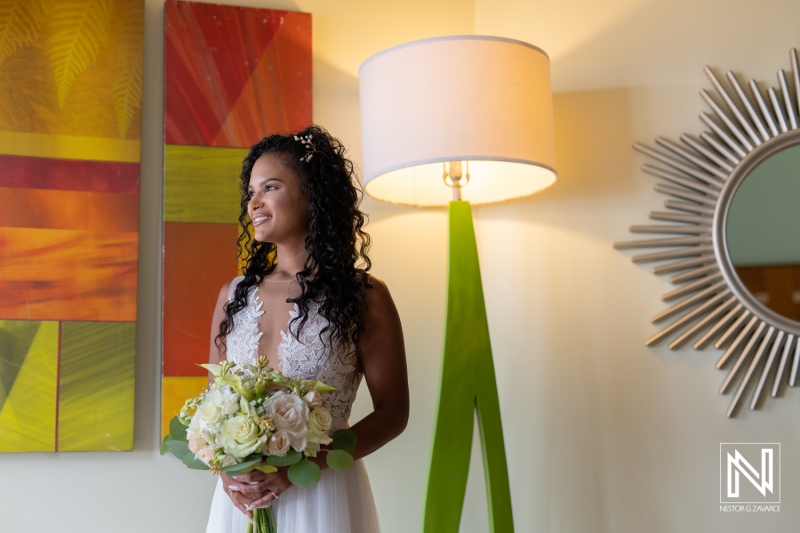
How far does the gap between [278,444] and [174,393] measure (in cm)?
100

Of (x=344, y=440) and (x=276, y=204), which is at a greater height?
(x=276, y=204)

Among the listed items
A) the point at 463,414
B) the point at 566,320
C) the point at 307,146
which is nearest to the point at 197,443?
the point at 307,146

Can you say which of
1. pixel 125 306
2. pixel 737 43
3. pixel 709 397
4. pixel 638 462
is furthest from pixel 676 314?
pixel 125 306

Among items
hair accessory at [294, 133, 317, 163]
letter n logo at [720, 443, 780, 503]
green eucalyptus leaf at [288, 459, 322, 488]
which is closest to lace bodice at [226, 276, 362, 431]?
green eucalyptus leaf at [288, 459, 322, 488]

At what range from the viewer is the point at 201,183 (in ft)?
8.31

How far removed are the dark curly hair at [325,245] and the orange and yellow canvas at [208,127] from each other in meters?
0.46

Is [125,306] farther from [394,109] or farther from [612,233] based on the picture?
[612,233]

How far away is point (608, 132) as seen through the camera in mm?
2521

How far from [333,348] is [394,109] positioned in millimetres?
738

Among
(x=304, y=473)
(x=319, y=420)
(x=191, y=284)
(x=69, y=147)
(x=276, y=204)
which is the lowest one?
(x=304, y=473)

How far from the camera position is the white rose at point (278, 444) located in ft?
5.00

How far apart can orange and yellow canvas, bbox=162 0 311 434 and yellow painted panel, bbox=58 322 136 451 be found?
4.5 inches

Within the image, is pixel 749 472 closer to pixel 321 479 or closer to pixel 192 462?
pixel 321 479

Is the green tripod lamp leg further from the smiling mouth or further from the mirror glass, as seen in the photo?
the mirror glass
